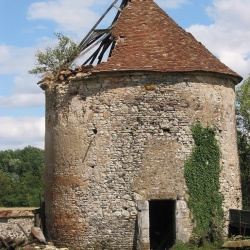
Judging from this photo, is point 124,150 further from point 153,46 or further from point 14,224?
point 14,224

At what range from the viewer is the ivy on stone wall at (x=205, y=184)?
49.7ft

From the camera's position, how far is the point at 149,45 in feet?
53.0

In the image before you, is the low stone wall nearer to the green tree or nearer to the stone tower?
the stone tower

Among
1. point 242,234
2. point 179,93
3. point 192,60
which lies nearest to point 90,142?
point 179,93

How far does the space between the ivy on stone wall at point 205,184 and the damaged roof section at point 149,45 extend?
1.99m

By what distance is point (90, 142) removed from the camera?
607 inches

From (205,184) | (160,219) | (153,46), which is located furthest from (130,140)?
(160,219)

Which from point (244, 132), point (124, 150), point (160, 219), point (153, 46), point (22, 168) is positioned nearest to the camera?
point (124, 150)

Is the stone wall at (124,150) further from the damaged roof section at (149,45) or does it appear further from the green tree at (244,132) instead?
the green tree at (244,132)

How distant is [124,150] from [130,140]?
35 centimetres

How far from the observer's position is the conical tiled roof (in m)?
15.4

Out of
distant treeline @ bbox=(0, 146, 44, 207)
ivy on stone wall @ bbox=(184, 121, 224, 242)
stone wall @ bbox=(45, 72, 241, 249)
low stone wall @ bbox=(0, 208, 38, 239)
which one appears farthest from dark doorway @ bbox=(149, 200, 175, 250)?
distant treeline @ bbox=(0, 146, 44, 207)

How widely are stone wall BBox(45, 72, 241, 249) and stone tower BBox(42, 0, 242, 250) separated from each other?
0.03m

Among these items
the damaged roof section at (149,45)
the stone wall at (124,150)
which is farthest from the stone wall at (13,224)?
the damaged roof section at (149,45)
